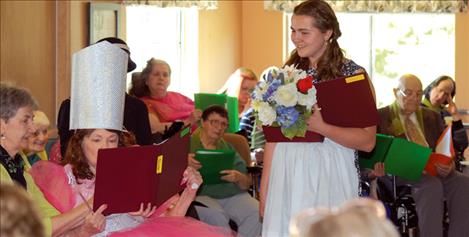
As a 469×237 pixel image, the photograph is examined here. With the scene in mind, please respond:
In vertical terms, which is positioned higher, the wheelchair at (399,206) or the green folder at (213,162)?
the green folder at (213,162)

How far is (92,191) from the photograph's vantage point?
3.75 meters

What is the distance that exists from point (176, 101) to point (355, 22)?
2.51m

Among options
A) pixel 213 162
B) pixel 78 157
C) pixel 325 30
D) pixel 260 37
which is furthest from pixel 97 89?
pixel 260 37

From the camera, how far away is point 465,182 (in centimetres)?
679

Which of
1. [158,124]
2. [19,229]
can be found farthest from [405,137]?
[19,229]

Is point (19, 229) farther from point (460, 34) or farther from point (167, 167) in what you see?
point (460, 34)

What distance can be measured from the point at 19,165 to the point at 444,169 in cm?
387

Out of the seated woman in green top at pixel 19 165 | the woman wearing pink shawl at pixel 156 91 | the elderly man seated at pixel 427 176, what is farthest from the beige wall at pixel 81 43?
the seated woman in green top at pixel 19 165

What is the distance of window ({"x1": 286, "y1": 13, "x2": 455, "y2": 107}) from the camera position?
9461mm

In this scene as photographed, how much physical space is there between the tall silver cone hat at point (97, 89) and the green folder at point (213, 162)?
219 cm

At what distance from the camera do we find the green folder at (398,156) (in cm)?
619

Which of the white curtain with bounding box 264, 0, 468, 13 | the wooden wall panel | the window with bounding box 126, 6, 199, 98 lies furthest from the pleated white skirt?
the white curtain with bounding box 264, 0, 468, 13

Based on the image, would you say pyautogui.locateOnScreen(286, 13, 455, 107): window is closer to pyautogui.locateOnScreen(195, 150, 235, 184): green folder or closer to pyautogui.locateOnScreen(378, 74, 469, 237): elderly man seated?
pyautogui.locateOnScreen(378, 74, 469, 237): elderly man seated

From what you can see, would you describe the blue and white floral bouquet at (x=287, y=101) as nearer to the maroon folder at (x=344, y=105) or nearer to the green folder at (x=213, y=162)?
the maroon folder at (x=344, y=105)
